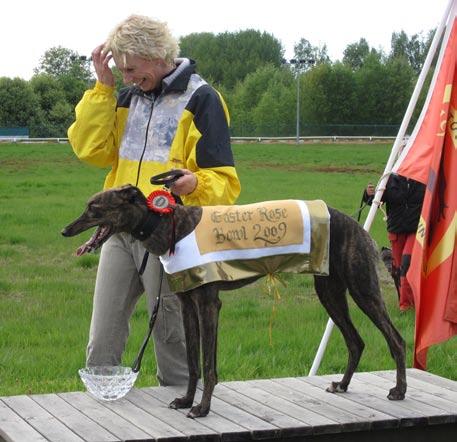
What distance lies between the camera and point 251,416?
5449mm

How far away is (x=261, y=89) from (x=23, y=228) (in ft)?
271

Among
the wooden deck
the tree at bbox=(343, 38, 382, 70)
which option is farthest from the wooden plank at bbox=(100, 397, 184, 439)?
the tree at bbox=(343, 38, 382, 70)

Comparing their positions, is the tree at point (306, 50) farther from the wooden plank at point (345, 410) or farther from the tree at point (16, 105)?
the wooden plank at point (345, 410)

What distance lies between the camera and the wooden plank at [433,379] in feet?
21.2

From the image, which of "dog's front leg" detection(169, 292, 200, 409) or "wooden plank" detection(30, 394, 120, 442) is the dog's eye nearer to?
"dog's front leg" detection(169, 292, 200, 409)

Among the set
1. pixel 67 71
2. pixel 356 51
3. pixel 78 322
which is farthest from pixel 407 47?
pixel 78 322

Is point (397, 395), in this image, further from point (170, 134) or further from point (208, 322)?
point (170, 134)

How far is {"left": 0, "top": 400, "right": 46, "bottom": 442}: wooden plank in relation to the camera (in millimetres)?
4941

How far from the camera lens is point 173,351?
5.76 m

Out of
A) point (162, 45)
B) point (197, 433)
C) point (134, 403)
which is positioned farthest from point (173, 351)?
point (162, 45)

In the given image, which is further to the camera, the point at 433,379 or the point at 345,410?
the point at 433,379

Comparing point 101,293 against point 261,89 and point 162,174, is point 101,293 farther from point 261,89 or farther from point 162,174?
point 261,89

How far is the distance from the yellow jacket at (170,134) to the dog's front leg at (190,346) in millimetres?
560

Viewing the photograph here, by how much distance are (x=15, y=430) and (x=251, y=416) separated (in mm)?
1212
